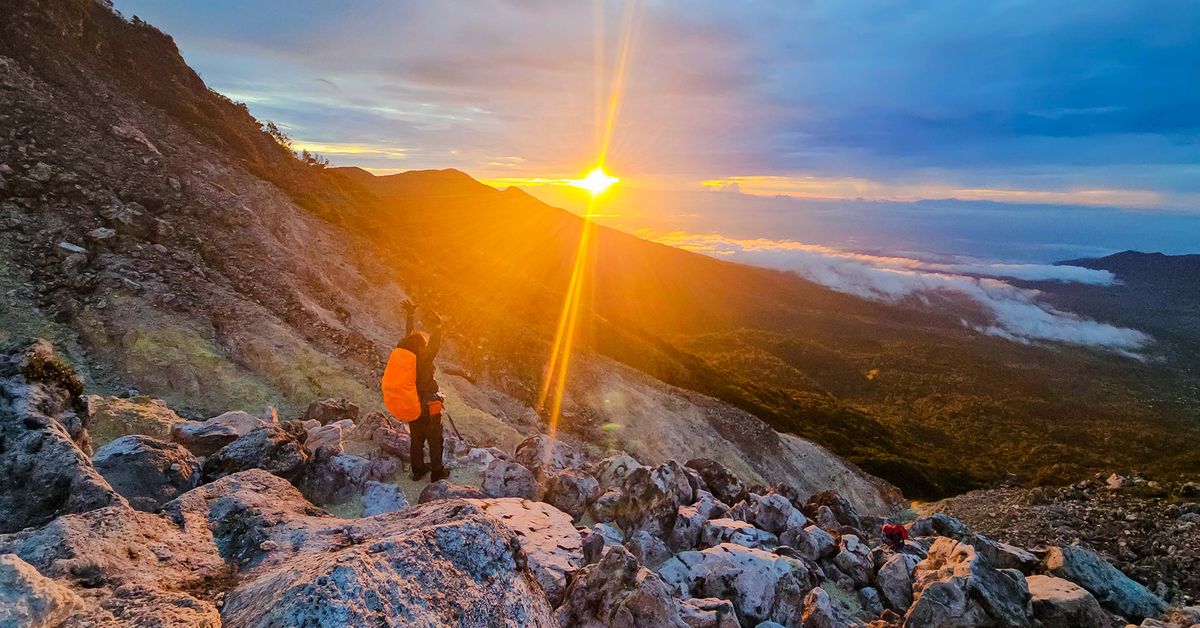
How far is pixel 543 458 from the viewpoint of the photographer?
11914 mm

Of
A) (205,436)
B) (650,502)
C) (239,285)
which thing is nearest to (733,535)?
(650,502)

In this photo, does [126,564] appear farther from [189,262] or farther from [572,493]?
[189,262]

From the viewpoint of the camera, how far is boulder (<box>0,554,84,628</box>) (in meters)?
2.99

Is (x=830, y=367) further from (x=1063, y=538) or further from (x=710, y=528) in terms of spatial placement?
(x=710, y=528)

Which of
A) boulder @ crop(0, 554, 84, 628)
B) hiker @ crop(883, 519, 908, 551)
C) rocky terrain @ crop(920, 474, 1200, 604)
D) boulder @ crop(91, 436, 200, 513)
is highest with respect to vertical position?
boulder @ crop(0, 554, 84, 628)

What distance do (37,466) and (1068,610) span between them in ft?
41.7

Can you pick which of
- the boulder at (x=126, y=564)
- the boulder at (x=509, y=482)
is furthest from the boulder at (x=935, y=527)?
the boulder at (x=126, y=564)

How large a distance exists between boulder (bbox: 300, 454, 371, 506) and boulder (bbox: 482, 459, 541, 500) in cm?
209

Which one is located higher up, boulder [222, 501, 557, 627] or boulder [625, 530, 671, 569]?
boulder [222, 501, 557, 627]

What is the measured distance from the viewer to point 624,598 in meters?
5.84

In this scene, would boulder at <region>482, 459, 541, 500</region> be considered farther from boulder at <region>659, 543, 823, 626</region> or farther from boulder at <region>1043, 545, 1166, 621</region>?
boulder at <region>1043, 545, 1166, 621</region>

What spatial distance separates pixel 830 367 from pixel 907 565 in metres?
111

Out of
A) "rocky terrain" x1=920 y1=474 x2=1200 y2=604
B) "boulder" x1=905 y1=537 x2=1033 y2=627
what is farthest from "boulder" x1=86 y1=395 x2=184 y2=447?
"rocky terrain" x1=920 y1=474 x2=1200 y2=604

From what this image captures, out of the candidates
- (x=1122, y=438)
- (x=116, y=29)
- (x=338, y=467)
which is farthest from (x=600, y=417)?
(x=1122, y=438)
